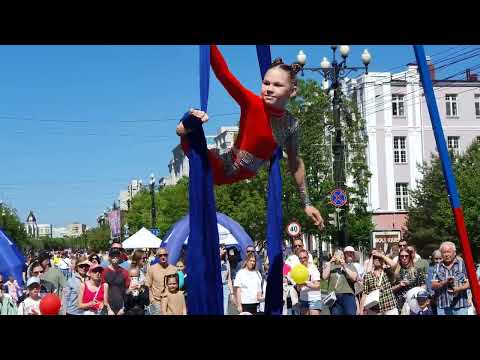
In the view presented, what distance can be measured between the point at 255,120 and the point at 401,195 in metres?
37.8

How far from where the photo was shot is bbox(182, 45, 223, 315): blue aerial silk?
22.1 ft

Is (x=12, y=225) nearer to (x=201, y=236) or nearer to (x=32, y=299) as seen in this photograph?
(x=32, y=299)

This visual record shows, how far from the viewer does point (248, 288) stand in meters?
9.47

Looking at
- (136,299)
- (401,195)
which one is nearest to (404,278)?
(136,299)

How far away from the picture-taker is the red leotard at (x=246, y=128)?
690 centimetres

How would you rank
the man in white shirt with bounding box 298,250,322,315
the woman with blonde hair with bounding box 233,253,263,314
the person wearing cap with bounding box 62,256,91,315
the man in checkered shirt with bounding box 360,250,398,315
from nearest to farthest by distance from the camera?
the man in checkered shirt with bounding box 360,250,398,315
the person wearing cap with bounding box 62,256,91,315
the woman with blonde hair with bounding box 233,253,263,314
the man in white shirt with bounding box 298,250,322,315

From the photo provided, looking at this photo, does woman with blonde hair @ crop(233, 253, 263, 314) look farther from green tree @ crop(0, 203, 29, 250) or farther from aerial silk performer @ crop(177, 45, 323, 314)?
green tree @ crop(0, 203, 29, 250)

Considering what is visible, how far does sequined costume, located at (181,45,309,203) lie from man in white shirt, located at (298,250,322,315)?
3.58 meters

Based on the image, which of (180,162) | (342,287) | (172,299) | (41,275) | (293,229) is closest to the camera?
(172,299)

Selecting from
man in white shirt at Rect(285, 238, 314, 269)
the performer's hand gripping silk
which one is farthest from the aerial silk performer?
man in white shirt at Rect(285, 238, 314, 269)

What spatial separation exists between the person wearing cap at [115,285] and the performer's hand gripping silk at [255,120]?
3144mm
